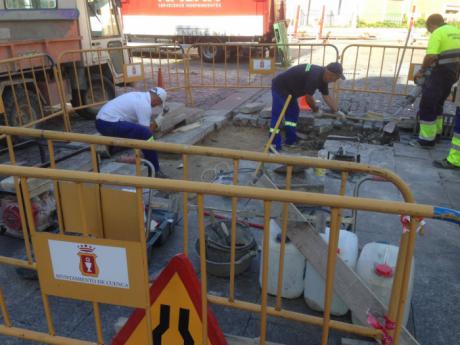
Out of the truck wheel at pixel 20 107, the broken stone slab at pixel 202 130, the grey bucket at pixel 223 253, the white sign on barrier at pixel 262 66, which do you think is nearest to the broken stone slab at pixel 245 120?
the broken stone slab at pixel 202 130

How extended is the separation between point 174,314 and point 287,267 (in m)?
1.15

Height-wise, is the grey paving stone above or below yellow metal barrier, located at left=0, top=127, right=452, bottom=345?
below

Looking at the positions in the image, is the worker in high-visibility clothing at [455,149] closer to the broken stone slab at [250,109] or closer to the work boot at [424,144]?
the work boot at [424,144]

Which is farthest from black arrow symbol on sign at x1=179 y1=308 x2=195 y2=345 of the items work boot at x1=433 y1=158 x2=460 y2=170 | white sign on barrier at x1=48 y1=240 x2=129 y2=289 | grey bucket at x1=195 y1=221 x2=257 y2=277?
work boot at x1=433 y1=158 x2=460 y2=170

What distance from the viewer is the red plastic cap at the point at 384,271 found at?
8.66 ft

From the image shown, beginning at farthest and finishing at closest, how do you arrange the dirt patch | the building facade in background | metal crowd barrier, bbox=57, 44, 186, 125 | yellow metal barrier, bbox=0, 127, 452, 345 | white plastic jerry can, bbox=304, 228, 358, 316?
the building facade in background < metal crowd barrier, bbox=57, 44, 186, 125 < the dirt patch < white plastic jerry can, bbox=304, 228, 358, 316 < yellow metal barrier, bbox=0, 127, 452, 345

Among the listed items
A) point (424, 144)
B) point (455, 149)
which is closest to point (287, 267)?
point (455, 149)

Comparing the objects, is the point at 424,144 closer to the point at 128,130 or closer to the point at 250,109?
the point at 250,109

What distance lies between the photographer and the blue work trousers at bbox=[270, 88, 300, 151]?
667 cm

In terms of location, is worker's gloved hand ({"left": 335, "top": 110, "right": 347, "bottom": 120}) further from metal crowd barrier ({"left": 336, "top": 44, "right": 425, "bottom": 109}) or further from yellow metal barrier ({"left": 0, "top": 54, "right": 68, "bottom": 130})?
yellow metal barrier ({"left": 0, "top": 54, "right": 68, "bottom": 130})

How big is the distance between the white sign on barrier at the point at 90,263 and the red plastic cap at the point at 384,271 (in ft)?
5.28

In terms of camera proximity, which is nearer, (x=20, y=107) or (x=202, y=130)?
(x=20, y=107)

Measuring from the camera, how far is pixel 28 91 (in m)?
6.44

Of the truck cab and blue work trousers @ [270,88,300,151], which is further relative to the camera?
blue work trousers @ [270,88,300,151]
